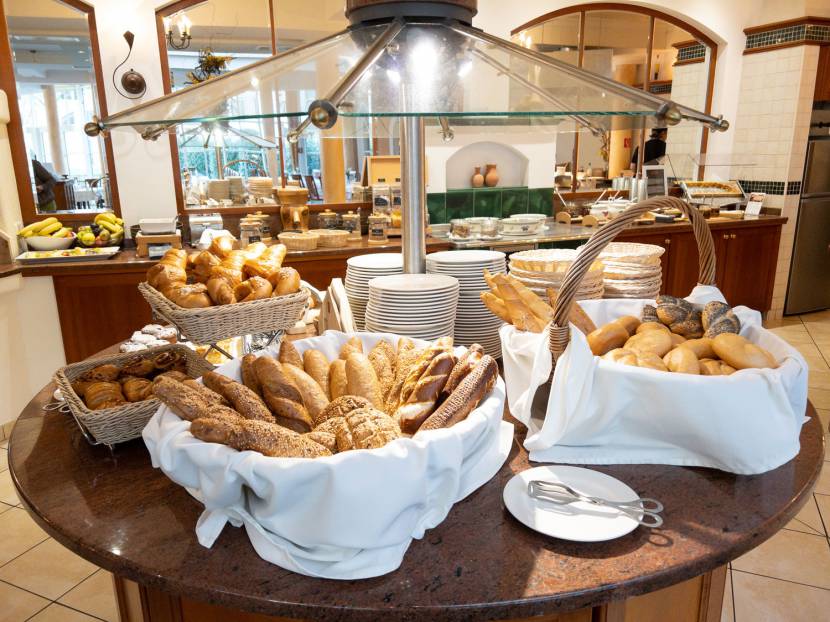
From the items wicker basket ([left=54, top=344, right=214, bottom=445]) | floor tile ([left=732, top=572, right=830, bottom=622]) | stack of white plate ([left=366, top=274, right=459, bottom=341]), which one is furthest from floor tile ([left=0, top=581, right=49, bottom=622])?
floor tile ([left=732, top=572, right=830, bottom=622])

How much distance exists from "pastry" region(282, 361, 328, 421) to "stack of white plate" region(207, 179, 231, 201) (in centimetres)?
379

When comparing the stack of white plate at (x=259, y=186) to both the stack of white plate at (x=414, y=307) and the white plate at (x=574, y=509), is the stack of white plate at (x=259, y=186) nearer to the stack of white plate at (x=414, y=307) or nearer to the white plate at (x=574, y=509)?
the stack of white plate at (x=414, y=307)

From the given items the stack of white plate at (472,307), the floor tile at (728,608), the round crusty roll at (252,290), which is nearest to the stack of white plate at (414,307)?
the stack of white plate at (472,307)

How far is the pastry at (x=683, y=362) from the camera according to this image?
1.14m

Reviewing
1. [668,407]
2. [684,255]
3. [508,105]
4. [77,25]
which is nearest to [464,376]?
[668,407]

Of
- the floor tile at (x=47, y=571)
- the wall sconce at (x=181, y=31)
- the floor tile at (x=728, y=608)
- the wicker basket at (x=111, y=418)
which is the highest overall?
the wall sconce at (x=181, y=31)

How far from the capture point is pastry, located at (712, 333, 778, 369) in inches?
45.4

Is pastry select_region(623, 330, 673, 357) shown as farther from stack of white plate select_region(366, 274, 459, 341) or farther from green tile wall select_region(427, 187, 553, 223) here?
green tile wall select_region(427, 187, 553, 223)

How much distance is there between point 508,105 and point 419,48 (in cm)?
27

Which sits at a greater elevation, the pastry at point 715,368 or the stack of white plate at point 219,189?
the stack of white plate at point 219,189

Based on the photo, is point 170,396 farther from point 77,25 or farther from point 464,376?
point 77,25

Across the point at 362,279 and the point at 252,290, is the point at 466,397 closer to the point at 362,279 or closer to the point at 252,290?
the point at 252,290

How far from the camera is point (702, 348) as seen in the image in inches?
49.3

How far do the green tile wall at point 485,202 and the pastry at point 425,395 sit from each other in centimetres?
395
